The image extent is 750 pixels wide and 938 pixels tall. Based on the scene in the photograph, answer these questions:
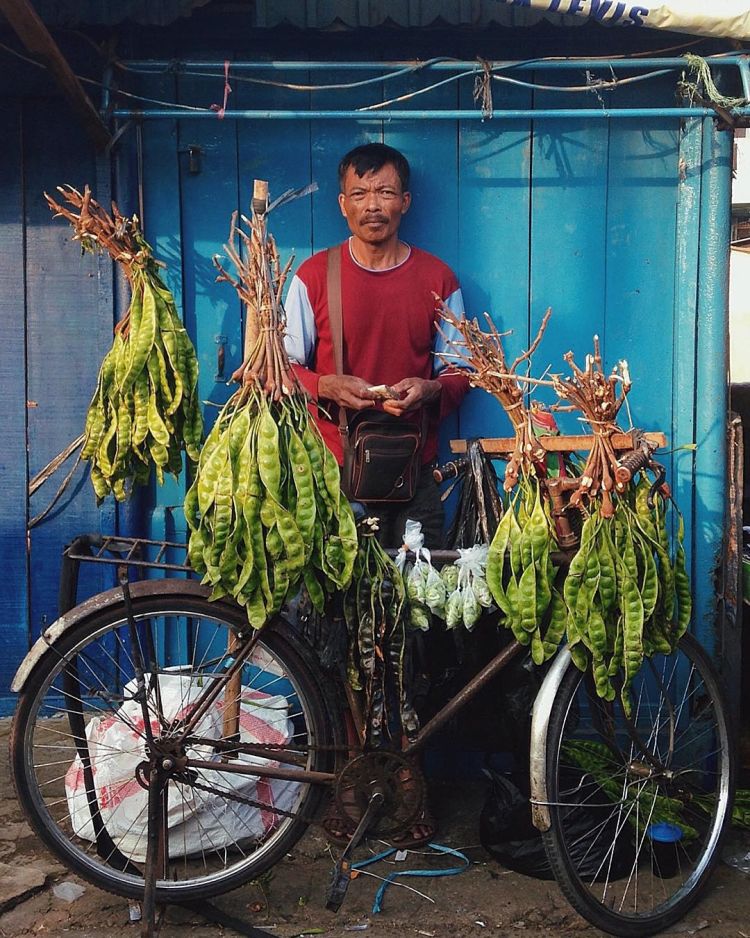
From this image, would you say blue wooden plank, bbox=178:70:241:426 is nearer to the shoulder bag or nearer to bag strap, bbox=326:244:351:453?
bag strap, bbox=326:244:351:453

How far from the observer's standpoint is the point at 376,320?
4016 millimetres

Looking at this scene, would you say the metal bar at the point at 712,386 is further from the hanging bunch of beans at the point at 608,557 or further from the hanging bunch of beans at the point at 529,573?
the hanging bunch of beans at the point at 529,573

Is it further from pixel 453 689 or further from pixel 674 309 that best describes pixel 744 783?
pixel 674 309

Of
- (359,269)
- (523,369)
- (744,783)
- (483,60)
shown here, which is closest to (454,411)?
(523,369)

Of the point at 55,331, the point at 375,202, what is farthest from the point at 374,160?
the point at 55,331

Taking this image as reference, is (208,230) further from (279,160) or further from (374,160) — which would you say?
(374,160)

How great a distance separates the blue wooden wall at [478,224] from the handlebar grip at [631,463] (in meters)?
A: 1.32

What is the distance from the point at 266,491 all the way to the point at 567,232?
7.11 ft

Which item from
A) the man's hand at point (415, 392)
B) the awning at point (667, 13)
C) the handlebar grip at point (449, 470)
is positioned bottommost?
the handlebar grip at point (449, 470)

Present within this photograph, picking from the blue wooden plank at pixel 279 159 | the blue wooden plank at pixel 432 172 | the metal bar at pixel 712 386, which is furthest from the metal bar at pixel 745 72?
the blue wooden plank at pixel 279 159

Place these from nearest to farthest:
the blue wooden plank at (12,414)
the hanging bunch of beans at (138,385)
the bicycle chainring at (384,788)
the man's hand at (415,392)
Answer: the bicycle chainring at (384,788)
the hanging bunch of beans at (138,385)
the man's hand at (415,392)
the blue wooden plank at (12,414)

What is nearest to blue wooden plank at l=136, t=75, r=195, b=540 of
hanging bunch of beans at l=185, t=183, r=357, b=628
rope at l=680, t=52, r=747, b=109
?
hanging bunch of beans at l=185, t=183, r=357, b=628

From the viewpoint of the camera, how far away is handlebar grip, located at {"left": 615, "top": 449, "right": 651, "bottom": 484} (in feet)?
9.37

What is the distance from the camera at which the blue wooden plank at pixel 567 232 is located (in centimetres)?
416
